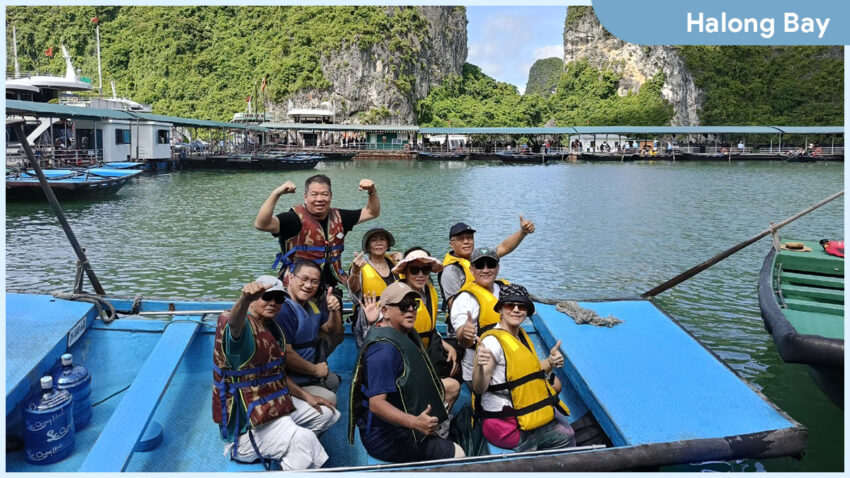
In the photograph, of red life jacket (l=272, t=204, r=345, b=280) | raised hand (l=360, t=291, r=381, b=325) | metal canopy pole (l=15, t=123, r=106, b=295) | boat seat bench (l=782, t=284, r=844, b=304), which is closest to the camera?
raised hand (l=360, t=291, r=381, b=325)

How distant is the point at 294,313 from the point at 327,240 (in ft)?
4.22

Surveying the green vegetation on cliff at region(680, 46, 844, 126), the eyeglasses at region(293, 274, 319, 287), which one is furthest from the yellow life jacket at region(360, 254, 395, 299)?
the green vegetation on cliff at region(680, 46, 844, 126)

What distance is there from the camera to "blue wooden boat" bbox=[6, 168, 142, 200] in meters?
22.5

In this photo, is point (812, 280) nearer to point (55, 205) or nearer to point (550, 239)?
point (55, 205)

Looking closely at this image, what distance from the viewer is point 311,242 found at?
5609 mm

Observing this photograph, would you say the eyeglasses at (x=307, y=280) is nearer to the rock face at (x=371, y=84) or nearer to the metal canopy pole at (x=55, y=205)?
the metal canopy pole at (x=55, y=205)

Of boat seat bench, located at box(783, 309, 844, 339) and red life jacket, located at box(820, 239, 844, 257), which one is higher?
red life jacket, located at box(820, 239, 844, 257)

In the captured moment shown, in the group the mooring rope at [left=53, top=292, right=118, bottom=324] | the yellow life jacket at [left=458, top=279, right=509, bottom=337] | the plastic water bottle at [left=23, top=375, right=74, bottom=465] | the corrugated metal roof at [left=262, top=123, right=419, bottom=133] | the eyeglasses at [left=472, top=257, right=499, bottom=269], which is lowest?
the plastic water bottle at [left=23, top=375, right=74, bottom=465]

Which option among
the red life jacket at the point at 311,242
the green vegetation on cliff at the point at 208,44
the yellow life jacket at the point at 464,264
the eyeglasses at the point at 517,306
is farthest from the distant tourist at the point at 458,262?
the green vegetation on cliff at the point at 208,44

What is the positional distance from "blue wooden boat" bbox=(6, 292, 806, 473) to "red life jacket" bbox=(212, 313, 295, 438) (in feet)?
1.72

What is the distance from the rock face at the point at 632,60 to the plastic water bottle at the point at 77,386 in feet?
289

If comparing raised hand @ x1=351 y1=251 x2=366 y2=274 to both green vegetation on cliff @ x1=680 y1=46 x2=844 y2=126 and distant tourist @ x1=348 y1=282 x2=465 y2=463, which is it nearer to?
distant tourist @ x1=348 y1=282 x2=465 y2=463

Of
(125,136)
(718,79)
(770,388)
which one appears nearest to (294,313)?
(770,388)

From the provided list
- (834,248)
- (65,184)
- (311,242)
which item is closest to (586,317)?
(311,242)
